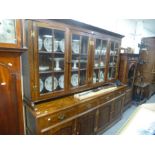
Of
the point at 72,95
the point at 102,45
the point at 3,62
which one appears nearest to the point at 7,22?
the point at 3,62

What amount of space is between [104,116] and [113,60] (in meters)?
1.10

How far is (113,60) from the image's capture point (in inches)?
95.9

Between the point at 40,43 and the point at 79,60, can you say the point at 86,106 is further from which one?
the point at 40,43

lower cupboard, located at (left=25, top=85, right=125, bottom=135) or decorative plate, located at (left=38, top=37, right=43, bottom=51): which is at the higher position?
decorative plate, located at (left=38, top=37, right=43, bottom=51)

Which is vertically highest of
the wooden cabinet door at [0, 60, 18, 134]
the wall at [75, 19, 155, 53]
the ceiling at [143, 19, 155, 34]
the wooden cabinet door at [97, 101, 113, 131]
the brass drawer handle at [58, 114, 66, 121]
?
the ceiling at [143, 19, 155, 34]

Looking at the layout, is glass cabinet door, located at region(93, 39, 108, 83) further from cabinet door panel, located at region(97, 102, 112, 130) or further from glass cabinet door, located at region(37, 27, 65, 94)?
glass cabinet door, located at region(37, 27, 65, 94)

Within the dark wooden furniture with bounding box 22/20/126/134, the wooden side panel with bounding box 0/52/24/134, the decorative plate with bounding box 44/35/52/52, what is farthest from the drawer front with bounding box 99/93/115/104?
the wooden side panel with bounding box 0/52/24/134

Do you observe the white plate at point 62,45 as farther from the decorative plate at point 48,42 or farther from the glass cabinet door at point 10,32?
the glass cabinet door at point 10,32

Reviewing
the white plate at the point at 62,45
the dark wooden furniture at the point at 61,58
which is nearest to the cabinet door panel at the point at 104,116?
the dark wooden furniture at the point at 61,58

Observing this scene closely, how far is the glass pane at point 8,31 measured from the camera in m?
0.97

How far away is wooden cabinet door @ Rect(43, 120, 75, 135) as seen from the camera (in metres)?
1.36

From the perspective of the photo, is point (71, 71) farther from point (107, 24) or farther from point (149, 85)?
point (149, 85)

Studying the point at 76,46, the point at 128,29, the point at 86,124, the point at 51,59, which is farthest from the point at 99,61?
the point at 128,29

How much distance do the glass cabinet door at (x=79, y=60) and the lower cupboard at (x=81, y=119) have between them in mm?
344
